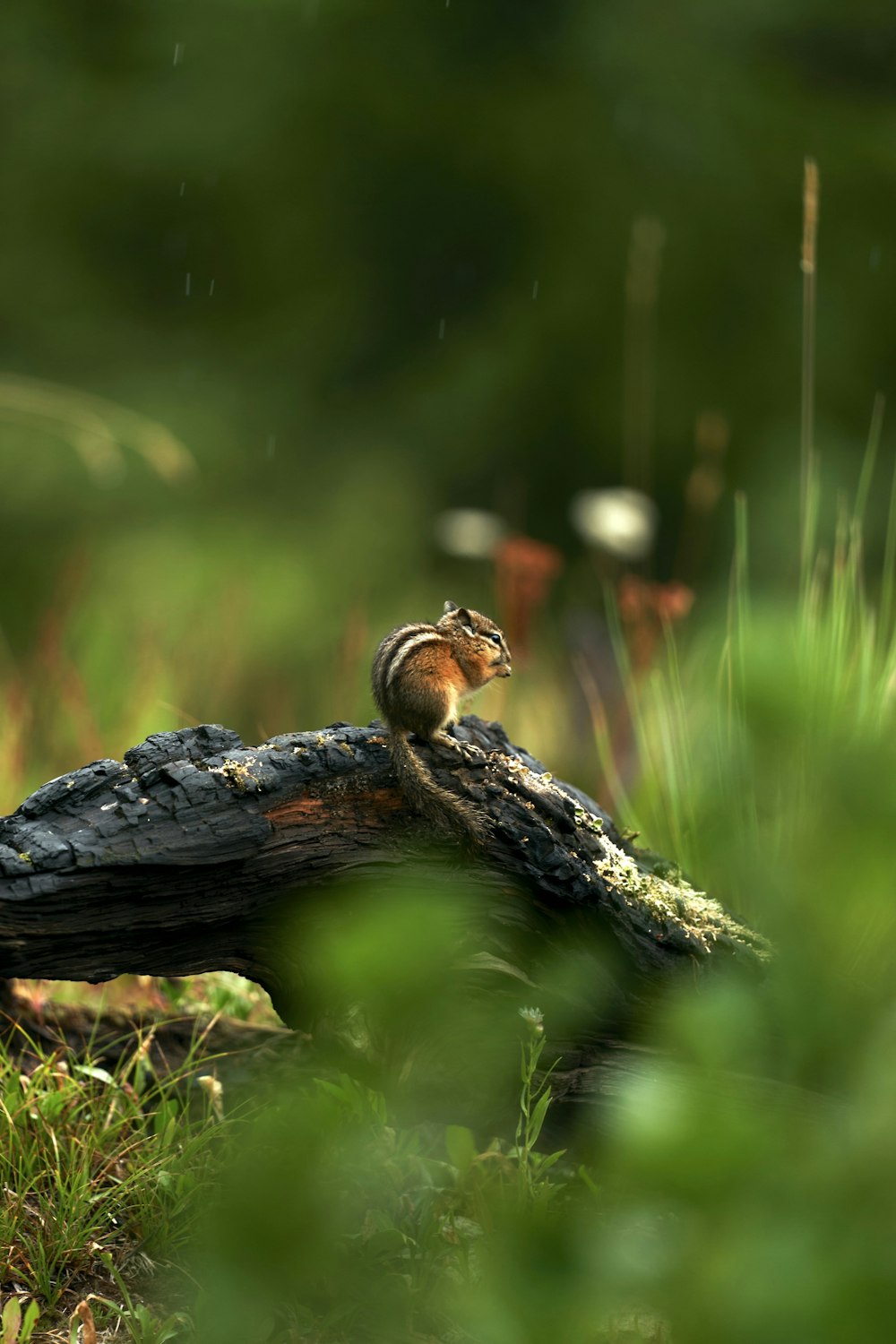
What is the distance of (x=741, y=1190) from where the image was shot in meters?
0.33

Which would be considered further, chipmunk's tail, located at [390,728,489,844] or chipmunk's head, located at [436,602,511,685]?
chipmunk's head, located at [436,602,511,685]

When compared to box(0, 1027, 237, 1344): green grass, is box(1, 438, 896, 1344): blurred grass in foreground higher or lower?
higher

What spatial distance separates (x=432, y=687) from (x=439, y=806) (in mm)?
222

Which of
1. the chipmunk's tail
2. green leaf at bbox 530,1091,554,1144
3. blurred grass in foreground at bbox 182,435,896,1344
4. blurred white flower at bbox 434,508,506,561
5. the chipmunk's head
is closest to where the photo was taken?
blurred grass in foreground at bbox 182,435,896,1344

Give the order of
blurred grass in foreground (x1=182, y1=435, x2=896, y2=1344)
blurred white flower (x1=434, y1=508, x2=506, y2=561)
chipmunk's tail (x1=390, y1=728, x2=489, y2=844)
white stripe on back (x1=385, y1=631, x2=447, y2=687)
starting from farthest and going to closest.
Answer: blurred white flower (x1=434, y1=508, x2=506, y2=561), white stripe on back (x1=385, y1=631, x2=447, y2=687), chipmunk's tail (x1=390, y1=728, x2=489, y2=844), blurred grass in foreground (x1=182, y1=435, x2=896, y2=1344)

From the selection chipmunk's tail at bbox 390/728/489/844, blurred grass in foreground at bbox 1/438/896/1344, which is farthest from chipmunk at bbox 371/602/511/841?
blurred grass in foreground at bbox 1/438/896/1344

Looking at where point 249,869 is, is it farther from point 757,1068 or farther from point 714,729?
point 757,1068

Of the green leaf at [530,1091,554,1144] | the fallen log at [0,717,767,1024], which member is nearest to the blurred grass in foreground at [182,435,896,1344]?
the green leaf at [530,1091,554,1144]

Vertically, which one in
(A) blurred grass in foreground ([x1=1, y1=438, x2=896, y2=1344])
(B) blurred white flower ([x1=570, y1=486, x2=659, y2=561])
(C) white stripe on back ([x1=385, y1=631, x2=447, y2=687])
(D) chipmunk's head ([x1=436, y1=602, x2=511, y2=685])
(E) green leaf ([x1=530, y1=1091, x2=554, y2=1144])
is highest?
(A) blurred grass in foreground ([x1=1, y1=438, x2=896, y2=1344])

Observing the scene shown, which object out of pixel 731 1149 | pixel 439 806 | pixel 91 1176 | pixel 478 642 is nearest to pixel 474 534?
pixel 478 642

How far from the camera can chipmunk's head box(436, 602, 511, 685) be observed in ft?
7.52

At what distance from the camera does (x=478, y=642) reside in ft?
7.63

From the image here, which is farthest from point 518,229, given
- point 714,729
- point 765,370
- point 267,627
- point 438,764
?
point 714,729

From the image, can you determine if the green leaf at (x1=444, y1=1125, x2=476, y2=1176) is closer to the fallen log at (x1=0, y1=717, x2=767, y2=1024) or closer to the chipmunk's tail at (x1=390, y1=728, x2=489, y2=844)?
the fallen log at (x1=0, y1=717, x2=767, y2=1024)
